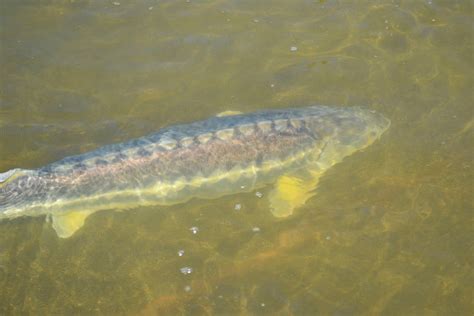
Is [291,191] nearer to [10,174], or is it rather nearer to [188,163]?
[188,163]

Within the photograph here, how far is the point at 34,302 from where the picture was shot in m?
5.52

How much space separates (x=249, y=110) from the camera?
755 centimetres

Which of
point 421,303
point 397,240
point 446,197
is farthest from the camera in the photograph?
point 446,197

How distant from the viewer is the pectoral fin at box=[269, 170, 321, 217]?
20.7 ft

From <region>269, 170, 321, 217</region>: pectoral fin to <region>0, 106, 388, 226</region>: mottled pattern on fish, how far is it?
5.1 inches

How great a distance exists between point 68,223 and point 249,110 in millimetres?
2755

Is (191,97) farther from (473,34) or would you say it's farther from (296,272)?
(473,34)

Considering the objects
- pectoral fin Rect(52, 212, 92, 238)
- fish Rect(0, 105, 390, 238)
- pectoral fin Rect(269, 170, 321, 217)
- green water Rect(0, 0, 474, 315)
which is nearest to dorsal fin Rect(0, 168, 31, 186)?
fish Rect(0, 105, 390, 238)

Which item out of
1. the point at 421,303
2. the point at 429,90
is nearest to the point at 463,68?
the point at 429,90

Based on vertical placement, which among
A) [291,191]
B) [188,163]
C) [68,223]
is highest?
[188,163]

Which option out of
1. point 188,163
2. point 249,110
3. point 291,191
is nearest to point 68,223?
point 188,163

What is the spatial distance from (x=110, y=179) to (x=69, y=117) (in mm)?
1499

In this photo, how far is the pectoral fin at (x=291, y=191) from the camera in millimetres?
6297

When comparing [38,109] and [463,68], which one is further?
[463,68]
